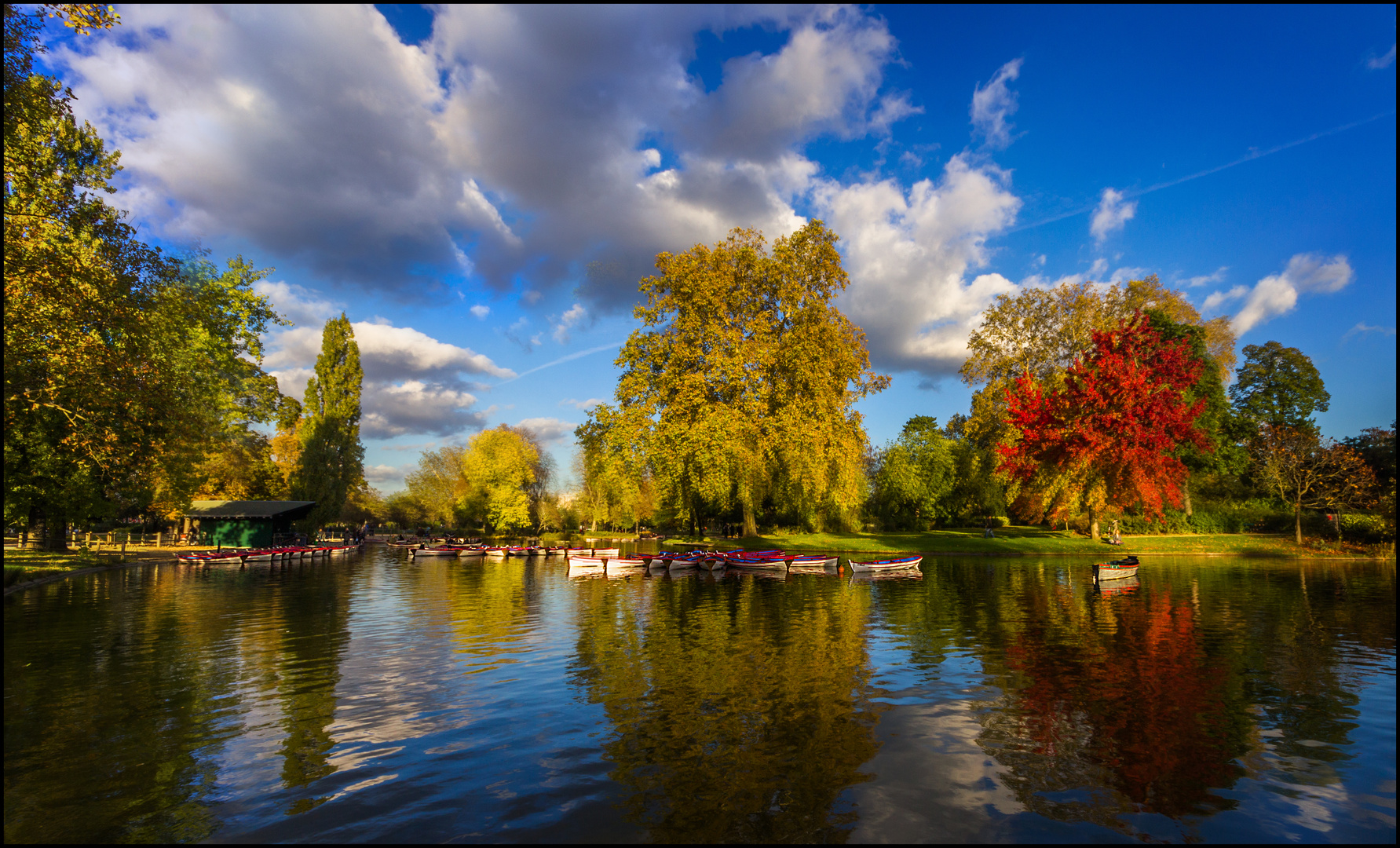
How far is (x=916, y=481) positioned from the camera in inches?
2571

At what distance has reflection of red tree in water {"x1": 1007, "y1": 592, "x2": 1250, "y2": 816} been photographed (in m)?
8.95

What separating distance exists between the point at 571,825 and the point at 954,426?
112 m

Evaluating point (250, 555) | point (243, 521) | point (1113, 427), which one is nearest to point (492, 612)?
point (250, 555)

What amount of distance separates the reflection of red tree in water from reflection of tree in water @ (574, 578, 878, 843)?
312 centimetres

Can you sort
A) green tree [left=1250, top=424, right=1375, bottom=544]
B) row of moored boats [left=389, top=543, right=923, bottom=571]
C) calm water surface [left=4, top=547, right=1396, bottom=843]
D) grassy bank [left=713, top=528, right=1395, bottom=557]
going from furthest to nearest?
1. green tree [left=1250, top=424, right=1375, bottom=544]
2. grassy bank [left=713, top=528, right=1395, bottom=557]
3. row of moored boats [left=389, top=543, right=923, bottom=571]
4. calm water surface [left=4, top=547, right=1396, bottom=843]

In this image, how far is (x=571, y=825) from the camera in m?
7.58

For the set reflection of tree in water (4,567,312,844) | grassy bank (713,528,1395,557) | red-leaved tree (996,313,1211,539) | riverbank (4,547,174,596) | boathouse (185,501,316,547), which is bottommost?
grassy bank (713,528,1395,557)

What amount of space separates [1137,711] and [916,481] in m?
55.4

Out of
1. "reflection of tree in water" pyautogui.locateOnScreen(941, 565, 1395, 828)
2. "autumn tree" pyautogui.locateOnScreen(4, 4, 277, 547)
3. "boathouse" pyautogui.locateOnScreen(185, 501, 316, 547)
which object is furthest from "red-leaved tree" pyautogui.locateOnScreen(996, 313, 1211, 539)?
"boathouse" pyautogui.locateOnScreen(185, 501, 316, 547)

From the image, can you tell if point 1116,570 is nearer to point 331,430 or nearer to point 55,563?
point 55,563

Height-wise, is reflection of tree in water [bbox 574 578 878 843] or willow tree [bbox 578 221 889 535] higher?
willow tree [bbox 578 221 889 535]

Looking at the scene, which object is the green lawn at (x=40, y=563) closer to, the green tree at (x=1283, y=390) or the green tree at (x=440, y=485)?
the green tree at (x=440, y=485)

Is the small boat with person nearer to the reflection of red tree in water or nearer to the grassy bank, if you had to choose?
the reflection of red tree in water

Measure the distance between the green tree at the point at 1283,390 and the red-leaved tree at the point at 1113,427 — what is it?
32.8 meters
